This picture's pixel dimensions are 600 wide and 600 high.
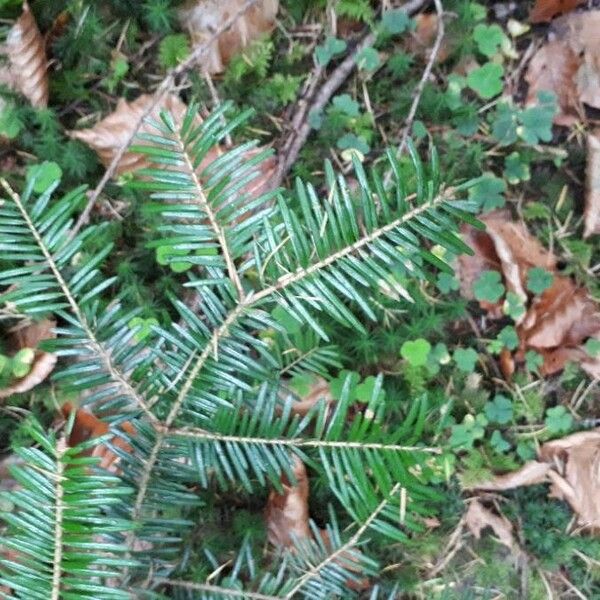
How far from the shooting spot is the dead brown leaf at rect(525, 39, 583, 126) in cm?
242

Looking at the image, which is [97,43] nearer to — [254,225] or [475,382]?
[254,225]

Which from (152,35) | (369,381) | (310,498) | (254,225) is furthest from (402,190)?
(152,35)

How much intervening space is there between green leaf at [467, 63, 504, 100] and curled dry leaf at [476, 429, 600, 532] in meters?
1.36

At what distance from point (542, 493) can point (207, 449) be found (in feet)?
5.33

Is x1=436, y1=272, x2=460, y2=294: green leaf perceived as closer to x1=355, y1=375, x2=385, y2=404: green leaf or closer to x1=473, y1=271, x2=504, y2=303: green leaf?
x1=473, y1=271, x2=504, y2=303: green leaf

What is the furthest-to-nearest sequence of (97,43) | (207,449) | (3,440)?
(97,43)
(3,440)
(207,449)

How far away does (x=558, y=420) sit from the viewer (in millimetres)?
2363

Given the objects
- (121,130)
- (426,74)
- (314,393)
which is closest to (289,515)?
(314,393)

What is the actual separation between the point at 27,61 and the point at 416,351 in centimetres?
174

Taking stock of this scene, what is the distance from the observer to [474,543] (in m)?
2.33

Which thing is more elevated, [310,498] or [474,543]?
[310,498]

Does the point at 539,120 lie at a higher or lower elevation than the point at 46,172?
lower

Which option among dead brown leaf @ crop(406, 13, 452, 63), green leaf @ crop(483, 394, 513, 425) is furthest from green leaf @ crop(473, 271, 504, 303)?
dead brown leaf @ crop(406, 13, 452, 63)

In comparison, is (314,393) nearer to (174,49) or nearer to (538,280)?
(538,280)
